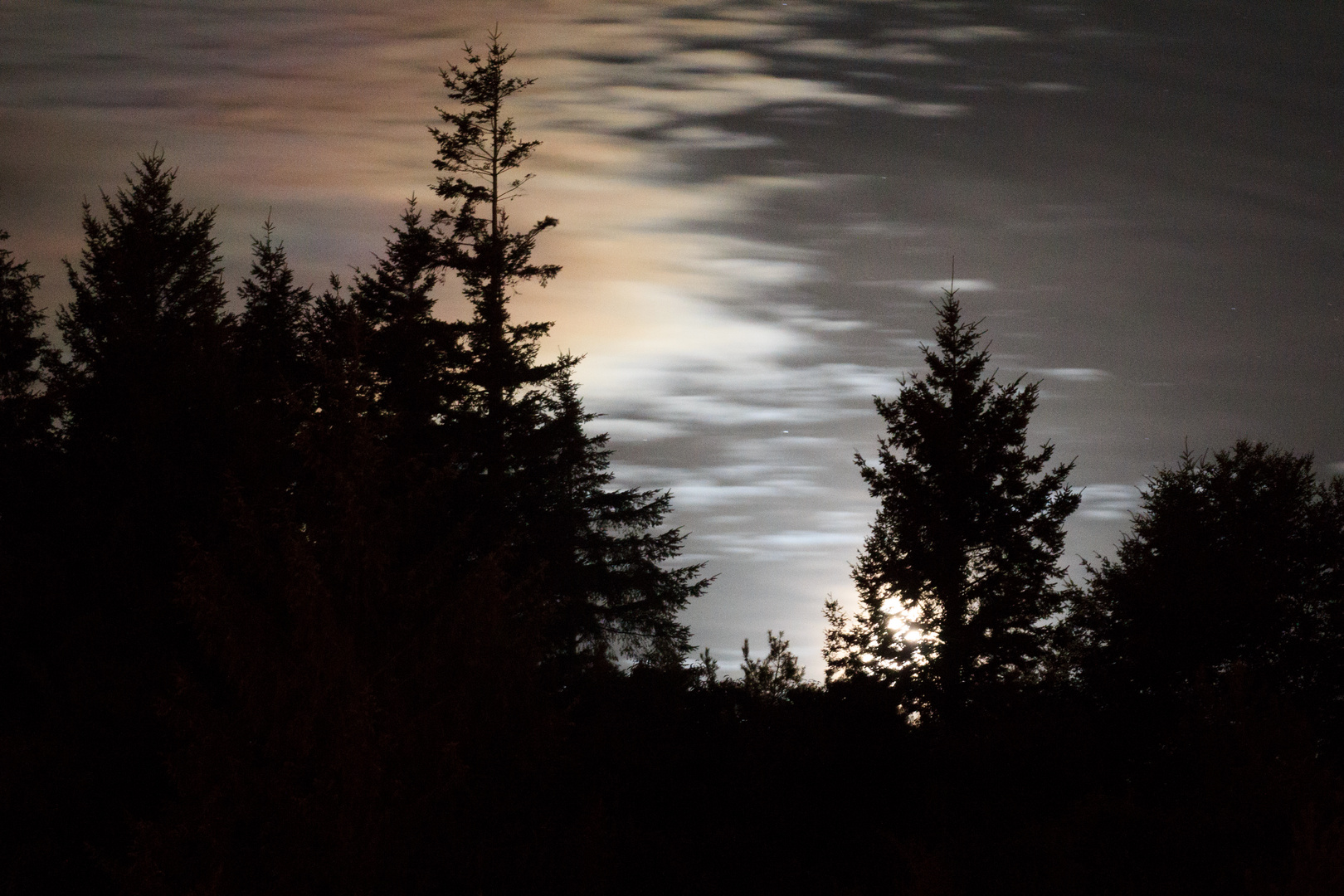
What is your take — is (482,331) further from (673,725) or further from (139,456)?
(673,725)

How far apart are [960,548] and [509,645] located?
28747 mm

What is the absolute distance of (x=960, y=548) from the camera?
47000 millimetres

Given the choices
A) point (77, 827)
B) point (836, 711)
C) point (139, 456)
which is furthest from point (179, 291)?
point (836, 711)

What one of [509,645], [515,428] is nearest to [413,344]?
[515,428]

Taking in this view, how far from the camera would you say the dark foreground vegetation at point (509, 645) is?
64.8 feet

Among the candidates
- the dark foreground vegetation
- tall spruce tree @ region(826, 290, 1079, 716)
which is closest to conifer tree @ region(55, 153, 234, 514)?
the dark foreground vegetation

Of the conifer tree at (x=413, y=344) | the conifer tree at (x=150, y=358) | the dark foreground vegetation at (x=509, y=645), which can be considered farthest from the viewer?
the conifer tree at (x=413, y=344)

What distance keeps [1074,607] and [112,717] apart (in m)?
36.1

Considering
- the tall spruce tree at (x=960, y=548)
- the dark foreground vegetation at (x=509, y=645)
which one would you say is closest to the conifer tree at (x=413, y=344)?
the dark foreground vegetation at (x=509, y=645)

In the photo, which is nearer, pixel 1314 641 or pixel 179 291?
pixel 179 291

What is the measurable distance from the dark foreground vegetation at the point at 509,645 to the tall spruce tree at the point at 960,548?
147 mm

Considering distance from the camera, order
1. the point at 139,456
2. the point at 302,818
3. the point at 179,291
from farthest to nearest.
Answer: the point at 179,291, the point at 139,456, the point at 302,818

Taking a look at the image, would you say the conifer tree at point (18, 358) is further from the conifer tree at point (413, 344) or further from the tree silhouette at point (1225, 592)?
the tree silhouette at point (1225, 592)

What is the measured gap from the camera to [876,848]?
25.3 meters
